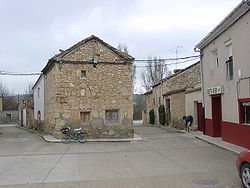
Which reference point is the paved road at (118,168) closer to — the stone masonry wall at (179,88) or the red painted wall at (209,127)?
the red painted wall at (209,127)

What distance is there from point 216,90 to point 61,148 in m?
7.58

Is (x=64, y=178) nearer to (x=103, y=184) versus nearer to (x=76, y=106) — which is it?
(x=103, y=184)

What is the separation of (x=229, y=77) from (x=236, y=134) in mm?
2449

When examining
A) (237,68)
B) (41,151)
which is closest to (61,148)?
(41,151)

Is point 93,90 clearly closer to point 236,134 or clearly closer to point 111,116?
point 111,116

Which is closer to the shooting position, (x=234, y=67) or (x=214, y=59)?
(x=234, y=67)

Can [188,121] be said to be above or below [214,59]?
below

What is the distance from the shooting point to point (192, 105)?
1950 cm

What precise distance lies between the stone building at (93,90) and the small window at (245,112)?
6495 mm

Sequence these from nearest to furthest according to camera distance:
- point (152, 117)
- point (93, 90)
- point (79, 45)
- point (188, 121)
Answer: point (79, 45), point (93, 90), point (188, 121), point (152, 117)

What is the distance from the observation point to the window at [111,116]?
1623 centimetres

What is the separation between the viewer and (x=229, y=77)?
41.0 feet

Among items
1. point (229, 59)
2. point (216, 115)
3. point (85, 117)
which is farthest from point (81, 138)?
point (229, 59)

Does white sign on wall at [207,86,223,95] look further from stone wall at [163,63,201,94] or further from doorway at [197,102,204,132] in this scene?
stone wall at [163,63,201,94]
